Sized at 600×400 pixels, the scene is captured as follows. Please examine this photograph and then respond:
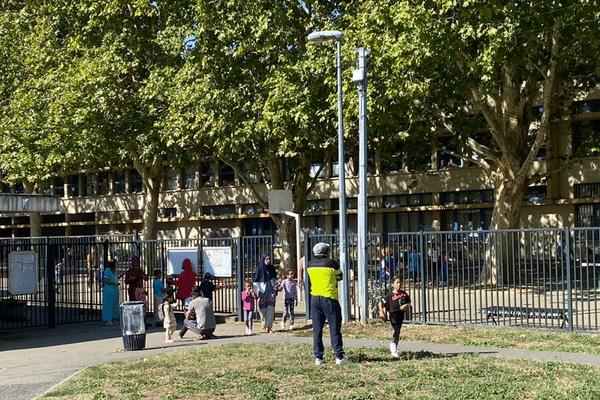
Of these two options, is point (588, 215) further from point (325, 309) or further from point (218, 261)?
point (325, 309)

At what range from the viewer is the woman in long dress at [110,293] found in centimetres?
2053

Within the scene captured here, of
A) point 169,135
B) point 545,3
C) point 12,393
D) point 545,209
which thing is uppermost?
point 545,3

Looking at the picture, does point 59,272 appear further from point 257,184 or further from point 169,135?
point 257,184

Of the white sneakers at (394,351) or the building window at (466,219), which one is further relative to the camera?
the building window at (466,219)

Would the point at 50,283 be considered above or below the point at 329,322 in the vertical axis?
above

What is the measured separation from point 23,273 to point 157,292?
329 centimetres

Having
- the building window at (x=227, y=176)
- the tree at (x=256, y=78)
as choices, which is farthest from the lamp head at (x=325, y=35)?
the building window at (x=227, y=176)

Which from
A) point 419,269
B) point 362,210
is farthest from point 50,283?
point 419,269

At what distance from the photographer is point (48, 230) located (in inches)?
2557

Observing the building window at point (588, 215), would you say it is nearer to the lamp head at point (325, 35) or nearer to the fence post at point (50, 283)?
the lamp head at point (325, 35)

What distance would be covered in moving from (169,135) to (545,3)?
13.2 meters

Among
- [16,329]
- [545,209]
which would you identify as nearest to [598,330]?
[16,329]

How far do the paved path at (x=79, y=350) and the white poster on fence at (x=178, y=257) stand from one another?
1.90m

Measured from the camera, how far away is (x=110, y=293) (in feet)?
67.5
